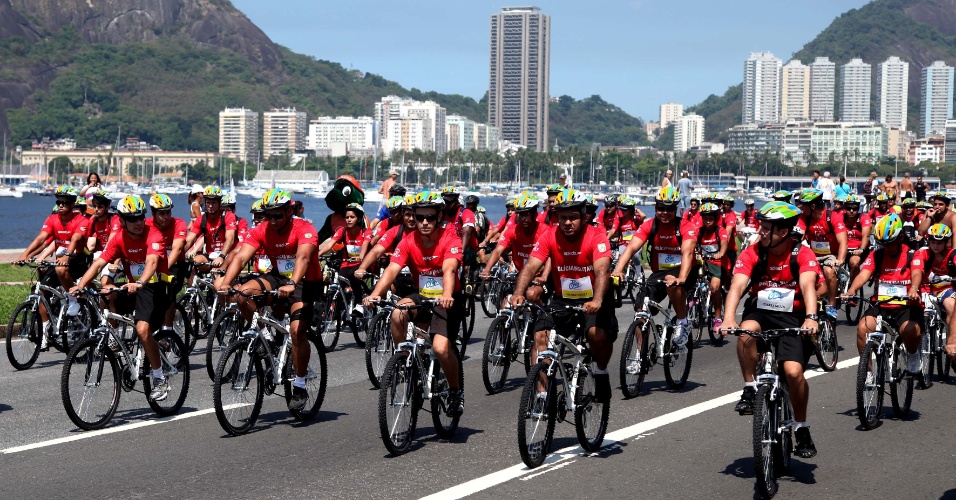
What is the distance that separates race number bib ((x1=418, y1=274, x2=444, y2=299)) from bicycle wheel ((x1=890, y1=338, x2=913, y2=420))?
4166 mm

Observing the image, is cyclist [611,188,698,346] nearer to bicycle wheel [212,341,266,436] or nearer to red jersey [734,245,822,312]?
red jersey [734,245,822,312]

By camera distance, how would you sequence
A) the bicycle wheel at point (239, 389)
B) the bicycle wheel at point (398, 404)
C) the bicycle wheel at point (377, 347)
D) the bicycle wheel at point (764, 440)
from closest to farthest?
the bicycle wheel at point (764, 440), the bicycle wheel at point (398, 404), the bicycle wheel at point (239, 389), the bicycle wheel at point (377, 347)

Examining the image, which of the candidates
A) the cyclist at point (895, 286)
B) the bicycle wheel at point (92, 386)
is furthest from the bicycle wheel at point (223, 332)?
the cyclist at point (895, 286)

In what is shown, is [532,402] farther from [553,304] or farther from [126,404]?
[126,404]

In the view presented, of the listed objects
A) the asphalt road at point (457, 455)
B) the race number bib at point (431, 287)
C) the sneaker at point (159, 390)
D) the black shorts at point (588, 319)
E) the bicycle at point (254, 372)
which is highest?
the race number bib at point (431, 287)

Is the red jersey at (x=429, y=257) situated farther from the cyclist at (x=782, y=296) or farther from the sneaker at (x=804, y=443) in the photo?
the sneaker at (x=804, y=443)

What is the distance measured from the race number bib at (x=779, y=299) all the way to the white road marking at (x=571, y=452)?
185 centimetres

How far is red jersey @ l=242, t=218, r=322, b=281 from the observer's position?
36.3ft

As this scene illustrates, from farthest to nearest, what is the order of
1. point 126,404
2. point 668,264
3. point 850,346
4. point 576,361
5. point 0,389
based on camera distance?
point 850,346
point 668,264
point 0,389
point 126,404
point 576,361

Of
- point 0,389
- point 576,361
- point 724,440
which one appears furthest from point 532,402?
point 0,389

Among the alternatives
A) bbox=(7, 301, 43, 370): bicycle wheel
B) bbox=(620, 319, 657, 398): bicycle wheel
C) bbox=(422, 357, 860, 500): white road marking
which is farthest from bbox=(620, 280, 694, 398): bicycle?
bbox=(7, 301, 43, 370): bicycle wheel

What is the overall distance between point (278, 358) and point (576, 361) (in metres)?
2.68

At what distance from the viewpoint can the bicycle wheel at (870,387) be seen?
1064 cm

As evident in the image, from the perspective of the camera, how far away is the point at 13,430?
10.4 m
